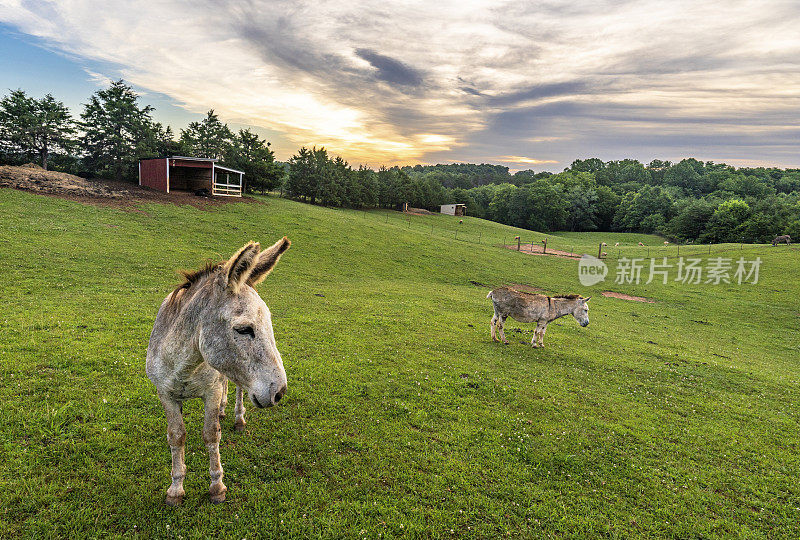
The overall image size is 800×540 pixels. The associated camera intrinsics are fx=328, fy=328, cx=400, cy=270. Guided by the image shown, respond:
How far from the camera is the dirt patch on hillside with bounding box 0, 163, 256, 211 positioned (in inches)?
1253

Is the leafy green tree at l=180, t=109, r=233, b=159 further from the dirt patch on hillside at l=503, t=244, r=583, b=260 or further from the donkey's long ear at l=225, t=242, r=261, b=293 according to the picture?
the donkey's long ear at l=225, t=242, r=261, b=293

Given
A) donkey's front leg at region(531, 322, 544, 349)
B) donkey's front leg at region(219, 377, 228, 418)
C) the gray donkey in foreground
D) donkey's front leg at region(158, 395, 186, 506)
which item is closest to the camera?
donkey's front leg at region(158, 395, 186, 506)

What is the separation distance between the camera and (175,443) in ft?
15.8

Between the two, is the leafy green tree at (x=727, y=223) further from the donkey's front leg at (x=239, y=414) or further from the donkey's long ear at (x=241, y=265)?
the donkey's long ear at (x=241, y=265)

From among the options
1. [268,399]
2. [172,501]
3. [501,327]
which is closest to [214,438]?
[172,501]

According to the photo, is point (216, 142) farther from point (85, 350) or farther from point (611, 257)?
point (611, 257)

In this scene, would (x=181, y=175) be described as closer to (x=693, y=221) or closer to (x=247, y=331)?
(x=247, y=331)

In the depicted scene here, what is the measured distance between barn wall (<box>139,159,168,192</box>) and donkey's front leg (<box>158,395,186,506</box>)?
47520 millimetres

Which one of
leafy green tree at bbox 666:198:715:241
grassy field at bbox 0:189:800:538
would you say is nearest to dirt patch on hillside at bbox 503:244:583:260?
grassy field at bbox 0:189:800:538

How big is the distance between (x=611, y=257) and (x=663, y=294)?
1994 cm

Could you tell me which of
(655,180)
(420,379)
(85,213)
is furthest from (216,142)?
(655,180)

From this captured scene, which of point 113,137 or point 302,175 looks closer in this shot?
point 113,137

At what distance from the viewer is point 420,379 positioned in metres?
9.95

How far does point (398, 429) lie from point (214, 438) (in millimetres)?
3876
